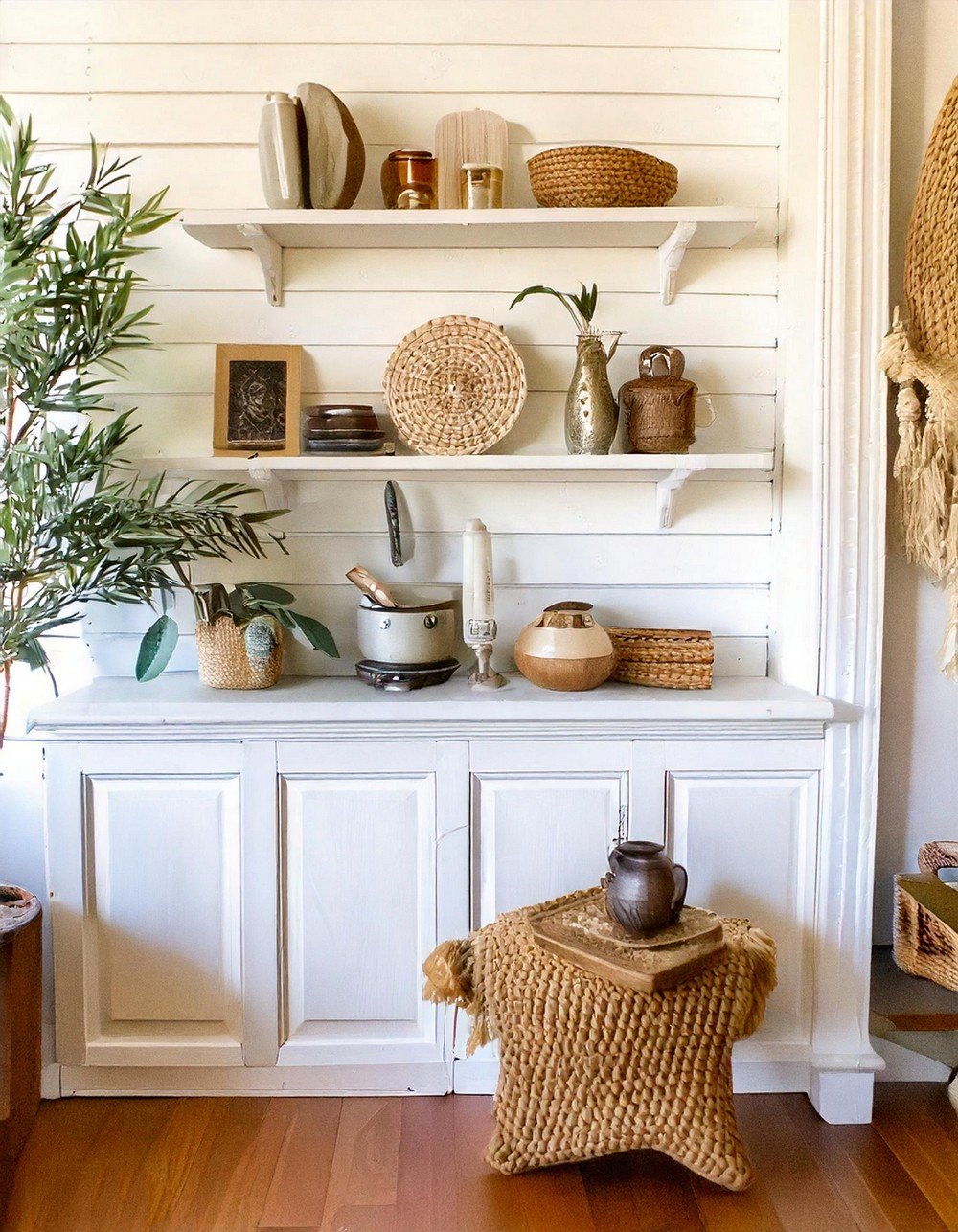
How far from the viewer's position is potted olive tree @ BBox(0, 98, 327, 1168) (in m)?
1.90

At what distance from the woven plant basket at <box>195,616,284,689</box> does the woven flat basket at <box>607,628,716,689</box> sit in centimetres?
74

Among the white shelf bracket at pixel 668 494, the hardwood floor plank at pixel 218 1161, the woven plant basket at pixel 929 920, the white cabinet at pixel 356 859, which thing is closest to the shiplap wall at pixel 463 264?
the white shelf bracket at pixel 668 494

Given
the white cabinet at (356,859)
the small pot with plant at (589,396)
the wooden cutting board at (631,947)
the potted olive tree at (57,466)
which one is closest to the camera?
the wooden cutting board at (631,947)

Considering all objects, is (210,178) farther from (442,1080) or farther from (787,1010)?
(787,1010)

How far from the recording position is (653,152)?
2.23 meters

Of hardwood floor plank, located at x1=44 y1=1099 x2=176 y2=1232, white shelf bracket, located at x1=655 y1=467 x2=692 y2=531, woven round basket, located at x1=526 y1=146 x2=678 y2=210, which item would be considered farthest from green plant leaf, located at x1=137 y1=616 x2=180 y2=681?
woven round basket, located at x1=526 y1=146 x2=678 y2=210

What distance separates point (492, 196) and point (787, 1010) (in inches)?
70.4

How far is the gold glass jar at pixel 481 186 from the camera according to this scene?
2072 millimetres

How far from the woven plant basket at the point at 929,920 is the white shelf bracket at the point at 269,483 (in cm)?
159

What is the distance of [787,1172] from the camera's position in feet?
6.12

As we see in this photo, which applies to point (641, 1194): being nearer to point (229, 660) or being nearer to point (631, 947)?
point (631, 947)

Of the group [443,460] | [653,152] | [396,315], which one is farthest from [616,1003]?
[653,152]

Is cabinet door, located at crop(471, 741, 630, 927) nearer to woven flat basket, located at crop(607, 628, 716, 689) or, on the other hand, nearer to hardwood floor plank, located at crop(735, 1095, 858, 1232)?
woven flat basket, located at crop(607, 628, 716, 689)

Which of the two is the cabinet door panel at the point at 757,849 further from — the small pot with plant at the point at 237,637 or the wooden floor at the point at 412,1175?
the small pot with plant at the point at 237,637
